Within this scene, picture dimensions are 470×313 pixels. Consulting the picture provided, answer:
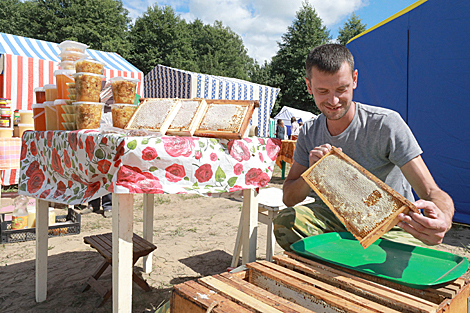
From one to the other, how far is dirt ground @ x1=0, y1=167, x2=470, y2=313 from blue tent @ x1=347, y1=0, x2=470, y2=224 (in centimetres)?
100

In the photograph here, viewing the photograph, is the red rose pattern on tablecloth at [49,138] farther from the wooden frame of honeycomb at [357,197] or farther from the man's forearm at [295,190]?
the wooden frame of honeycomb at [357,197]

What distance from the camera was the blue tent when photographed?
4.26 meters

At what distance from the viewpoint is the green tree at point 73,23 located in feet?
75.1

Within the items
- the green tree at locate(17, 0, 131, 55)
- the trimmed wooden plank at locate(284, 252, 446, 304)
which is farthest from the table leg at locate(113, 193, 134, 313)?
the green tree at locate(17, 0, 131, 55)

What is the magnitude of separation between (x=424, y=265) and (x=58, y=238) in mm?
4196

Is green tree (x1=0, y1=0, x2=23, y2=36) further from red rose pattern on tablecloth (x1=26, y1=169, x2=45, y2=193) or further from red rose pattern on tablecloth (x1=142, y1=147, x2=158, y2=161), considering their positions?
red rose pattern on tablecloth (x1=142, y1=147, x2=158, y2=161)

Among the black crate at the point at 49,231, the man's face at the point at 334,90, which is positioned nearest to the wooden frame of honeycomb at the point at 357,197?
the man's face at the point at 334,90

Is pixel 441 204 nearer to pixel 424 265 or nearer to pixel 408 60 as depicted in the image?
pixel 424 265

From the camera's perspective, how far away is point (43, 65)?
809 centimetres

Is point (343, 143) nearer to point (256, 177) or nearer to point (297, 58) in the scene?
point (256, 177)

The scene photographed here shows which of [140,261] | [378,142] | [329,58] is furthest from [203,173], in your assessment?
[140,261]

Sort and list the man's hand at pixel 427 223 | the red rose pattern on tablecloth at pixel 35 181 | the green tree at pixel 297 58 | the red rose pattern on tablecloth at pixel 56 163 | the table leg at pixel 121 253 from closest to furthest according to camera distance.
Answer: the man's hand at pixel 427 223, the table leg at pixel 121 253, the red rose pattern on tablecloth at pixel 56 163, the red rose pattern on tablecloth at pixel 35 181, the green tree at pixel 297 58

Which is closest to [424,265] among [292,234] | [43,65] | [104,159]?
[292,234]

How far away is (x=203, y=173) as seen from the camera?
5.47ft
